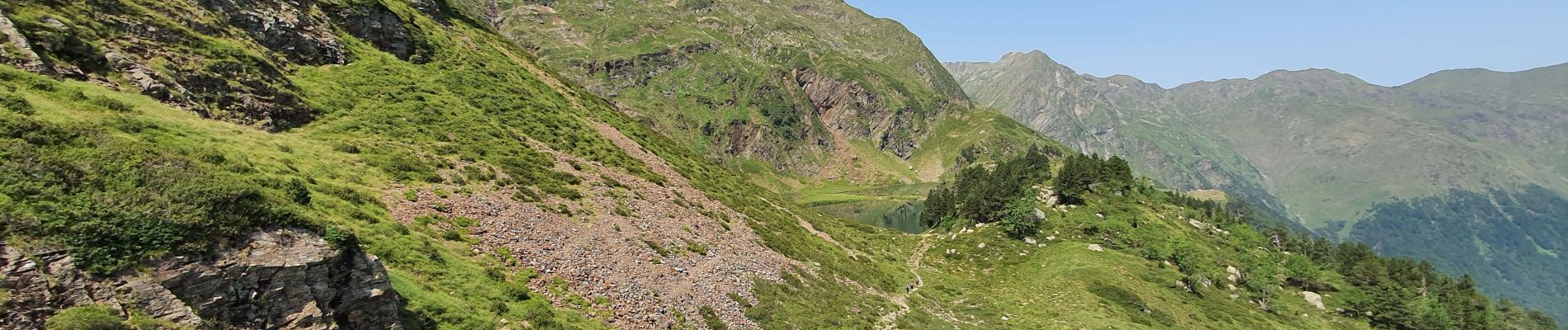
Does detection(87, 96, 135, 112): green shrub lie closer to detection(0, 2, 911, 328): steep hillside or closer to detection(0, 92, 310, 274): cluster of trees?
detection(0, 2, 911, 328): steep hillside

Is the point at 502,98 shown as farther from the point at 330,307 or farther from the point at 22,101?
the point at 330,307

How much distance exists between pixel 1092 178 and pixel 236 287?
99.8m

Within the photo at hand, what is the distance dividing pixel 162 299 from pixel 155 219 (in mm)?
2264

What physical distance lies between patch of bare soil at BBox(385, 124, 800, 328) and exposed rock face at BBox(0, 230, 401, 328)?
787 cm

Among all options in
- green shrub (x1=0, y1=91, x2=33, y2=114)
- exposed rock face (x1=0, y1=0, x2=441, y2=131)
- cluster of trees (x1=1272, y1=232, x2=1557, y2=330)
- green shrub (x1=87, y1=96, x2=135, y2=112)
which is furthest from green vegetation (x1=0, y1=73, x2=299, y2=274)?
cluster of trees (x1=1272, y1=232, x2=1557, y2=330)

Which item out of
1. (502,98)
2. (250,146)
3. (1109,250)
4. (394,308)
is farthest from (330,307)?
(1109,250)

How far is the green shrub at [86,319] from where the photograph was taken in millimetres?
10070

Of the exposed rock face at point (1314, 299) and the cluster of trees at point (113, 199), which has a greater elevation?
the cluster of trees at point (113, 199)

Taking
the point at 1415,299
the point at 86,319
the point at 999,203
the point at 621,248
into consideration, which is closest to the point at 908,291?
the point at 621,248

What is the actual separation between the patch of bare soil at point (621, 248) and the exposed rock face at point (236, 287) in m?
7.87

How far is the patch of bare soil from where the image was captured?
2502 cm

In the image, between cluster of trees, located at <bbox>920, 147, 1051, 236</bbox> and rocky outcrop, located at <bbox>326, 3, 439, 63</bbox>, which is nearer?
rocky outcrop, located at <bbox>326, 3, 439, 63</bbox>

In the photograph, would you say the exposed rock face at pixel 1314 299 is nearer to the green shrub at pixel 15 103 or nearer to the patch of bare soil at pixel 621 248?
the patch of bare soil at pixel 621 248

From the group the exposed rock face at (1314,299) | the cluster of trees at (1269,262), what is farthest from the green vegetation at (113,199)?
the exposed rock face at (1314,299)
